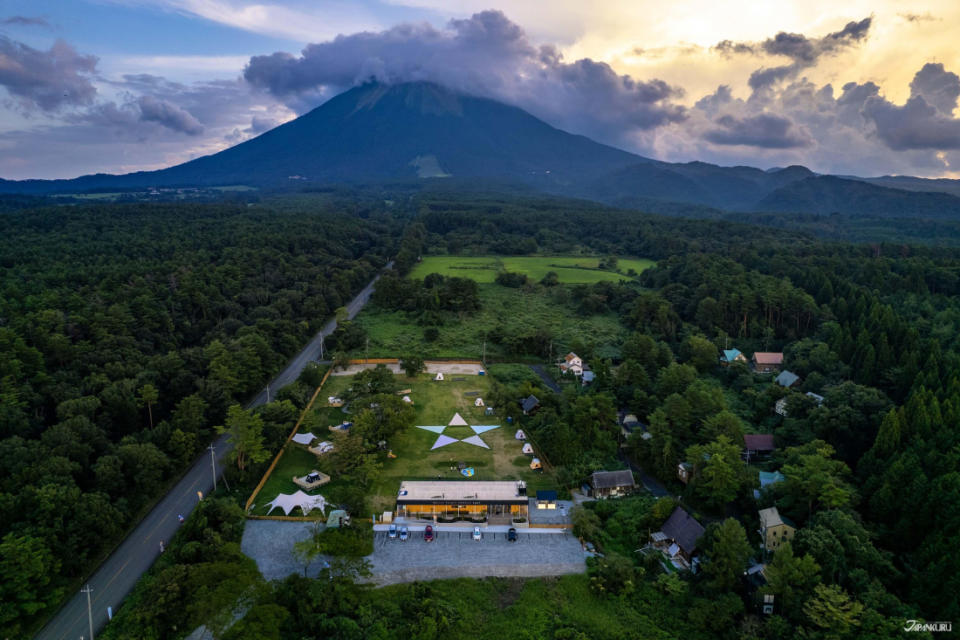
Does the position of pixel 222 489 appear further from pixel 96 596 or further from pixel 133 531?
pixel 96 596

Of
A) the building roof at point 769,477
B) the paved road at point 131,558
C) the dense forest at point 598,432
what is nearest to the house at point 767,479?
the building roof at point 769,477

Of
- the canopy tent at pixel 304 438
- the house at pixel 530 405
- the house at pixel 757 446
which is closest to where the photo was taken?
the house at pixel 757 446

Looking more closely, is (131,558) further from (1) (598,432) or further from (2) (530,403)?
(1) (598,432)

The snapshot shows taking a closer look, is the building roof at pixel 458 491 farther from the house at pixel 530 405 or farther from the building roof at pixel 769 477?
the building roof at pixel 769 477

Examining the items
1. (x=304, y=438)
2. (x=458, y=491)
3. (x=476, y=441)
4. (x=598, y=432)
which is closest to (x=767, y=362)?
(x=598, y=432)

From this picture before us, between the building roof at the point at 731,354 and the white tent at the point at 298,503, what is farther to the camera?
the building roof at the point at 731,354

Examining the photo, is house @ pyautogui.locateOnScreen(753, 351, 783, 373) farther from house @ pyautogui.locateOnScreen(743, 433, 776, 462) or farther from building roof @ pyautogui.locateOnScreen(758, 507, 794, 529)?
building roof @ pyautogui.locateOnScreen(758, 507, 794, 529)
